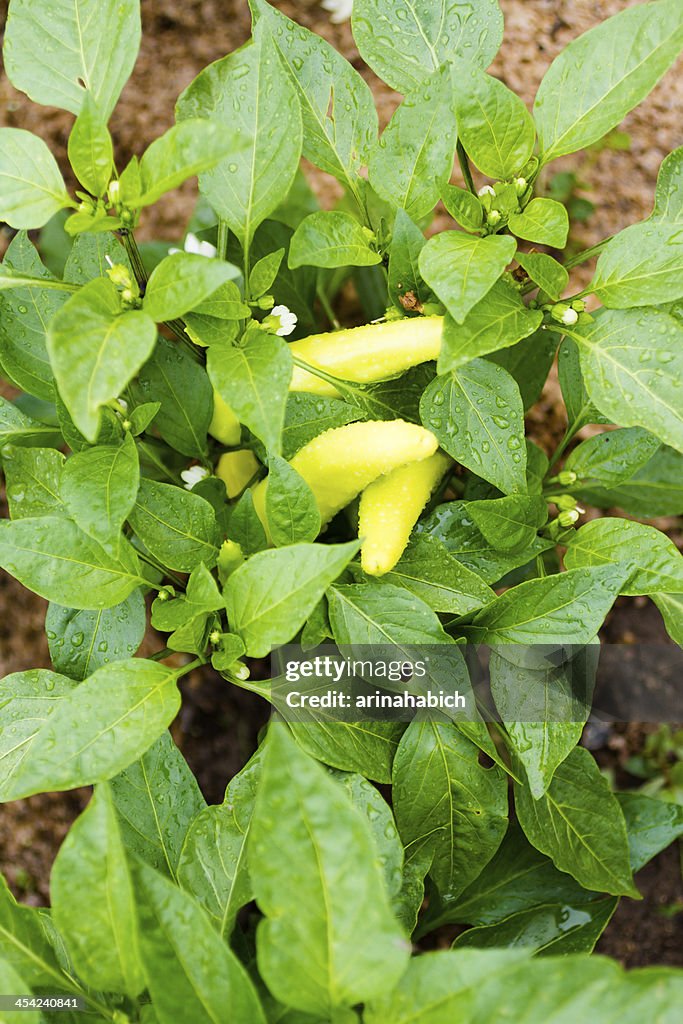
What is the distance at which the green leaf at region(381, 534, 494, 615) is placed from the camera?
91 cm

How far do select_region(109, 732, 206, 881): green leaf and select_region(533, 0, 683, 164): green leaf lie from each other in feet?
2.55

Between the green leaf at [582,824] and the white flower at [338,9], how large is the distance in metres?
1.30

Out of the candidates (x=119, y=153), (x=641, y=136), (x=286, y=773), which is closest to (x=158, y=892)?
(x=286, y=773)

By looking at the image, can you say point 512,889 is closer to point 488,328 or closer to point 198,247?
point 488,328

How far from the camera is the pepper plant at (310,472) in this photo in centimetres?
69

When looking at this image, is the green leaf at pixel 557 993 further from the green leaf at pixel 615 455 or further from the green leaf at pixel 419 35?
the green leaf at pixel 419 35

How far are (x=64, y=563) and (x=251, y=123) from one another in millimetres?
469

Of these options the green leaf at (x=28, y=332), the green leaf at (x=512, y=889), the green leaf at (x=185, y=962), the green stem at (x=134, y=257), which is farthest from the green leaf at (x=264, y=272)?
the green leaf at (x=512, y=889)

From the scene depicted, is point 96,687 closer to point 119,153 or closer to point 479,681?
point 479,681

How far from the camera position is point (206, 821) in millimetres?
890

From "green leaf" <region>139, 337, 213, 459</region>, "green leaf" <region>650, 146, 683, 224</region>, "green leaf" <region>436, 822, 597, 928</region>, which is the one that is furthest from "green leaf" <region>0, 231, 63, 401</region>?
"green leaf" <region>436, 822, 597, 928</region>

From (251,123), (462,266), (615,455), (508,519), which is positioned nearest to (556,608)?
(508,519)

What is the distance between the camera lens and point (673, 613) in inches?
38.6

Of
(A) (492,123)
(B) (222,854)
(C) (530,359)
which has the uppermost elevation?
(A) (492,123)
